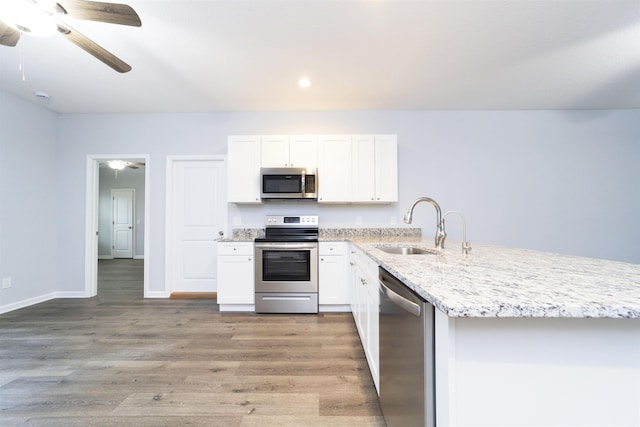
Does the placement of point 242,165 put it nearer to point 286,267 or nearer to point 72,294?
point 286,267

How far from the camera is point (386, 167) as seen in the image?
10.9 ft

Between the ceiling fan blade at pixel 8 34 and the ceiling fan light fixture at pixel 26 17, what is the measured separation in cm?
13

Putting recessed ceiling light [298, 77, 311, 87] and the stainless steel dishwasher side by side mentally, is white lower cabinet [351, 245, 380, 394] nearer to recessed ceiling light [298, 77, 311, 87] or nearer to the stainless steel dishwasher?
the stainless steel dishwasher

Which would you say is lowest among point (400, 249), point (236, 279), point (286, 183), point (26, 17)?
point (236, 279)

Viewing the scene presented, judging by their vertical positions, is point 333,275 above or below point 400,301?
below

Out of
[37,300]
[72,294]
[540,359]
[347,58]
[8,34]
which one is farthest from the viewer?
[72,294]

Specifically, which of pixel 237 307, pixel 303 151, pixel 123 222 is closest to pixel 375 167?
pixel 303 151

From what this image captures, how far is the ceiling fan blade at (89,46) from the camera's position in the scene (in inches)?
64.9

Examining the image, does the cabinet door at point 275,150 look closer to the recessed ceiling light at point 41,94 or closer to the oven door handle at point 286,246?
the oven door handle at point 286,246

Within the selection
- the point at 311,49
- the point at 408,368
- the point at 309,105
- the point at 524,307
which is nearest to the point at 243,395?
the point at 408,368

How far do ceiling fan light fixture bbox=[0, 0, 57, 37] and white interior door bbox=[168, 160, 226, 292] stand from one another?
7.24 ft

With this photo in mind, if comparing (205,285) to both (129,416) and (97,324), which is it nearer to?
(97,324)

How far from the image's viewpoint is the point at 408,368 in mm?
959

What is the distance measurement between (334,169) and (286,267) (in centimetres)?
140
